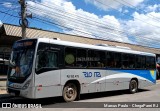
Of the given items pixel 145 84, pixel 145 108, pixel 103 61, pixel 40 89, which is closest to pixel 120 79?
pixel 103 61

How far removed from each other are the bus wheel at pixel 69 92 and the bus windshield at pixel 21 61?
2.12m

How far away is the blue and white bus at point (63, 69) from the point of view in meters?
11.9

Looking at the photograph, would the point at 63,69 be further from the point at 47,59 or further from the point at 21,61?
the point at 21,61

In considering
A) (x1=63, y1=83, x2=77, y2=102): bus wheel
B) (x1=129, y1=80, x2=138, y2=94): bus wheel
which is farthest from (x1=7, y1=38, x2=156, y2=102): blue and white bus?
(x1=129, y1=80, x2=138, y2=94): bus wheel

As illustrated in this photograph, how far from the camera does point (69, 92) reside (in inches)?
526

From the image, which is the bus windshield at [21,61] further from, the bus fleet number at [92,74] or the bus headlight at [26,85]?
the bus fleet number at [92,74]

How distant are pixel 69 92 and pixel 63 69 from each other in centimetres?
117

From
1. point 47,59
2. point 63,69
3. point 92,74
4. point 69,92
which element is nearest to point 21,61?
point 47,59

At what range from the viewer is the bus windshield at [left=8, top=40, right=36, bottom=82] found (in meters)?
11.9

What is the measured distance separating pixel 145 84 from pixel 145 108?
314 inches

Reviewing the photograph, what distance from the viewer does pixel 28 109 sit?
36.6 feet

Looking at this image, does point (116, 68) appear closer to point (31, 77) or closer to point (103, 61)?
point (103, 61)

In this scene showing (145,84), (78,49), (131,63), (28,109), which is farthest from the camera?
(145,84)

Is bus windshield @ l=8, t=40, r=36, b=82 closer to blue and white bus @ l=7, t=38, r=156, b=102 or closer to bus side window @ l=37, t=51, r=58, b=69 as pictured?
blue and white bus @ l=7, t=38, r=156, b=102
